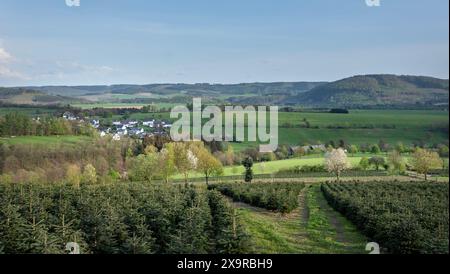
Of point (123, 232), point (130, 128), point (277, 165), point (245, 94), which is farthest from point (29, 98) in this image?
point (123, 232)

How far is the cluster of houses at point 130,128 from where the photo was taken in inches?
1251

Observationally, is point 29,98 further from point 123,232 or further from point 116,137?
point 123,232

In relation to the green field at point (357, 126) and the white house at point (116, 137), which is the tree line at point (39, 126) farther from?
the green field at point (357, 126)

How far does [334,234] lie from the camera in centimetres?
1700

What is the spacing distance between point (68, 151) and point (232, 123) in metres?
14.7

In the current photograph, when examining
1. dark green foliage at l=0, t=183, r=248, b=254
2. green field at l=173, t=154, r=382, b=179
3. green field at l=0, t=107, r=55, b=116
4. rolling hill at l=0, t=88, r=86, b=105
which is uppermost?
rolling hill at l=0, t=88, r=86, b=105

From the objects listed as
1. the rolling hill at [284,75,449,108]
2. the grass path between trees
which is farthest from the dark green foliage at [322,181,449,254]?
the rolling hill at [284,75,449,108]

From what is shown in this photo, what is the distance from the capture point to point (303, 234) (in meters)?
16.7

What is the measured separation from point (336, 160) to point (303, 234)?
2456 cm

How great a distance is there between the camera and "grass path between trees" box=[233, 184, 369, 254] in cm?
1367

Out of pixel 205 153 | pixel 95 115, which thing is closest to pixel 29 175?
pixel 95 115

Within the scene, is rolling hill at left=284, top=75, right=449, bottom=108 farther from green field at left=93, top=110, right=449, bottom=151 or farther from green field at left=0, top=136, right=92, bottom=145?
green field at left=0, top=136, right=92, bottom=145

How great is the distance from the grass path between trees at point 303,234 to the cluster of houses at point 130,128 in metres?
10.9

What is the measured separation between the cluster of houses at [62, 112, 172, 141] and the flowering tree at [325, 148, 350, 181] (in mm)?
16264
